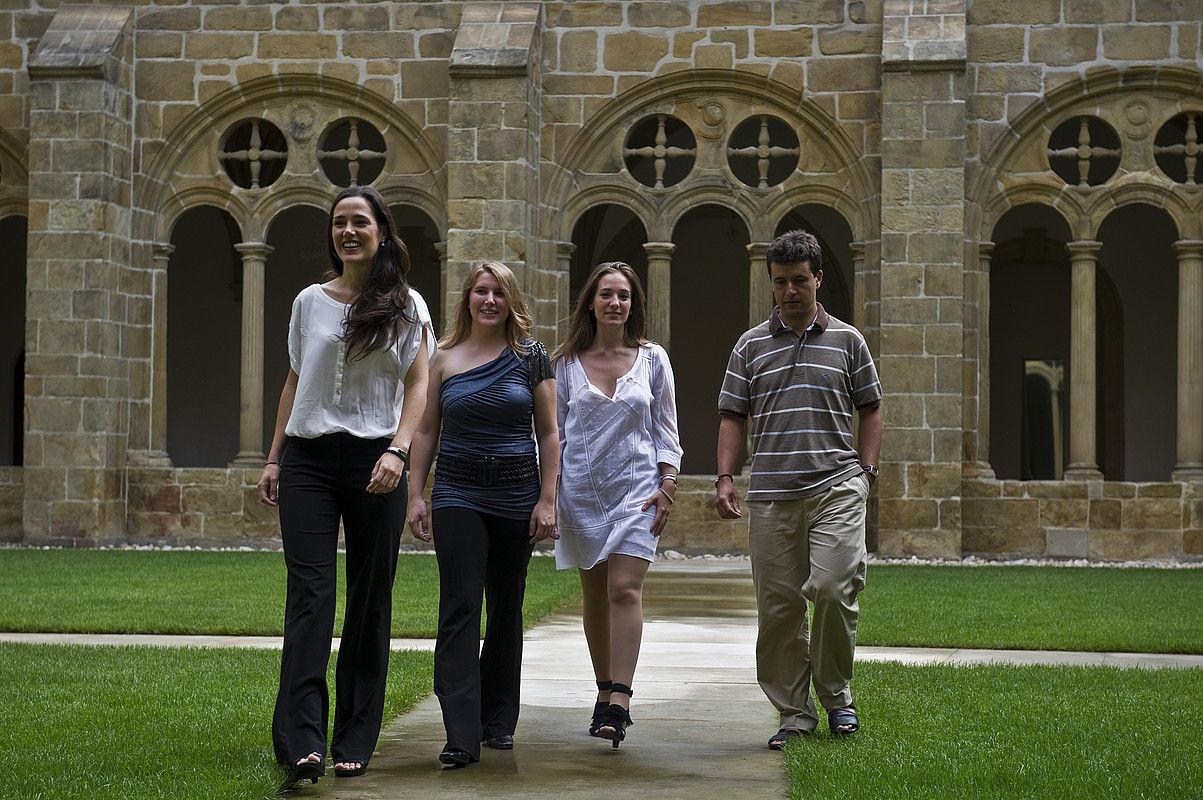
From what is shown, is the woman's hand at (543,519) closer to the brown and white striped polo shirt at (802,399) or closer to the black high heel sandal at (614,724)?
the black high heel sandal at (614,724)

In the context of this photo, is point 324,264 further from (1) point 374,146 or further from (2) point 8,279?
(2) point 8,279

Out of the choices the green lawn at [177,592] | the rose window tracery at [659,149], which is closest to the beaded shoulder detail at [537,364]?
the green lawn at [177,592]

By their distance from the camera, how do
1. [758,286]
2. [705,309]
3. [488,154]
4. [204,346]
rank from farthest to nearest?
1. [705,309]
2. [204,346]
3. [758,286]
4. [488,154]

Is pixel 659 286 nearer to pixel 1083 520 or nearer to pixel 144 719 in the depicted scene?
pixel 1083 520

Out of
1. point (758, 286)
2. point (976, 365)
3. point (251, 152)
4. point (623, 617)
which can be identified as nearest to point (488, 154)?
point (251, 152)

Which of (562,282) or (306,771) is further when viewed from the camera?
(562,282)

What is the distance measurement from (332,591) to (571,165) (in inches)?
392

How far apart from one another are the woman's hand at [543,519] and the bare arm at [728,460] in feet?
1.86

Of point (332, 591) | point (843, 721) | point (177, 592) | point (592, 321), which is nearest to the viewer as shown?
point (332, 591)

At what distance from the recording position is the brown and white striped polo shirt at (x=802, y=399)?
5152mm

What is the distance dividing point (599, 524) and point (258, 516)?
954cm

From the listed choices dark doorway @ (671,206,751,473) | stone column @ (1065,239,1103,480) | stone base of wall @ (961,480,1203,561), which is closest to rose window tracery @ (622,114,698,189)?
dark doorway @ (671,206,751,473)

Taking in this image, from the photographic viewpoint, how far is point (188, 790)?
4.15 m

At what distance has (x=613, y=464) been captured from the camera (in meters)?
5.08
